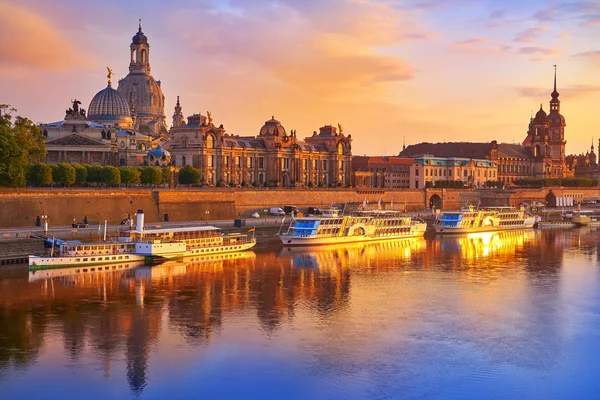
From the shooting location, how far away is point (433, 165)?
11556 cm

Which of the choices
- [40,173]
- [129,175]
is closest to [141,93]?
[129,175]

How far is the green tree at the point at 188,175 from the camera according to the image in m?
75.8

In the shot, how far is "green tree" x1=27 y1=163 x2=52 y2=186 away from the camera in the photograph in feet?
201

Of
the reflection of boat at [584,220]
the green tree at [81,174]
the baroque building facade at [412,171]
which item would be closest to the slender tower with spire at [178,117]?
the baroque building facade at [412,171]

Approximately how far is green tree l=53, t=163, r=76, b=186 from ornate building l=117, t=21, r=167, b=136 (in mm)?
51617

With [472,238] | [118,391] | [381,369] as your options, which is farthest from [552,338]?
[472,238]

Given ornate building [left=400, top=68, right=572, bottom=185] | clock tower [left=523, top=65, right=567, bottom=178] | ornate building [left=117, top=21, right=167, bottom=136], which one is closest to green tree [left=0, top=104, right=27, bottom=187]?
ornate building [left=117, top=21, right=167, bottom=136]

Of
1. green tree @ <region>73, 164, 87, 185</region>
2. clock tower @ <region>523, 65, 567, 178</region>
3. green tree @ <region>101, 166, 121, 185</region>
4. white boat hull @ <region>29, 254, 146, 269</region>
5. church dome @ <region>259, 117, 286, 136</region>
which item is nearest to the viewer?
white boat hull @ <region>29, 254, 146, 269</region>

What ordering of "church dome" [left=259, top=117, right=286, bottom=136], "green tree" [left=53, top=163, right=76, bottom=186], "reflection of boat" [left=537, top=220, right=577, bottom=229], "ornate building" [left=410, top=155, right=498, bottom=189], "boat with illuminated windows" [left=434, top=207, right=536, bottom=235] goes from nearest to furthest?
"green tree" [left=53, top=163, right=76, bottom=186] < "boat with illuminated windows" [left=434, top=207, right=536, bottom=235] < "reflection of boat" [left=537, top=220, right=577, bottom=229] < "church dome" [left=259, top=117, right=286, bottom=136] < "ornate building" [left=410, top=155, right=498, bottom=189]

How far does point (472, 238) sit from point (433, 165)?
166ft

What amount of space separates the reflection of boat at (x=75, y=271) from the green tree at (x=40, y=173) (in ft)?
68.7

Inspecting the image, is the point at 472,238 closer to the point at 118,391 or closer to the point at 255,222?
the point at 255,222

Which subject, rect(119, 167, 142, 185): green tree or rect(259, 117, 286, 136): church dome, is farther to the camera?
rect(259, 117, 286, 136): church dome

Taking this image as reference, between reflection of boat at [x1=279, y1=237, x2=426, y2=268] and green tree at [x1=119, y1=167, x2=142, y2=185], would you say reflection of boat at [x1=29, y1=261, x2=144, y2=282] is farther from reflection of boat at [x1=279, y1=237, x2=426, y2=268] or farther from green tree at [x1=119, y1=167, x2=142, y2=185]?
green tree at [x1=119, y1=167, x2=142, y2=185]
